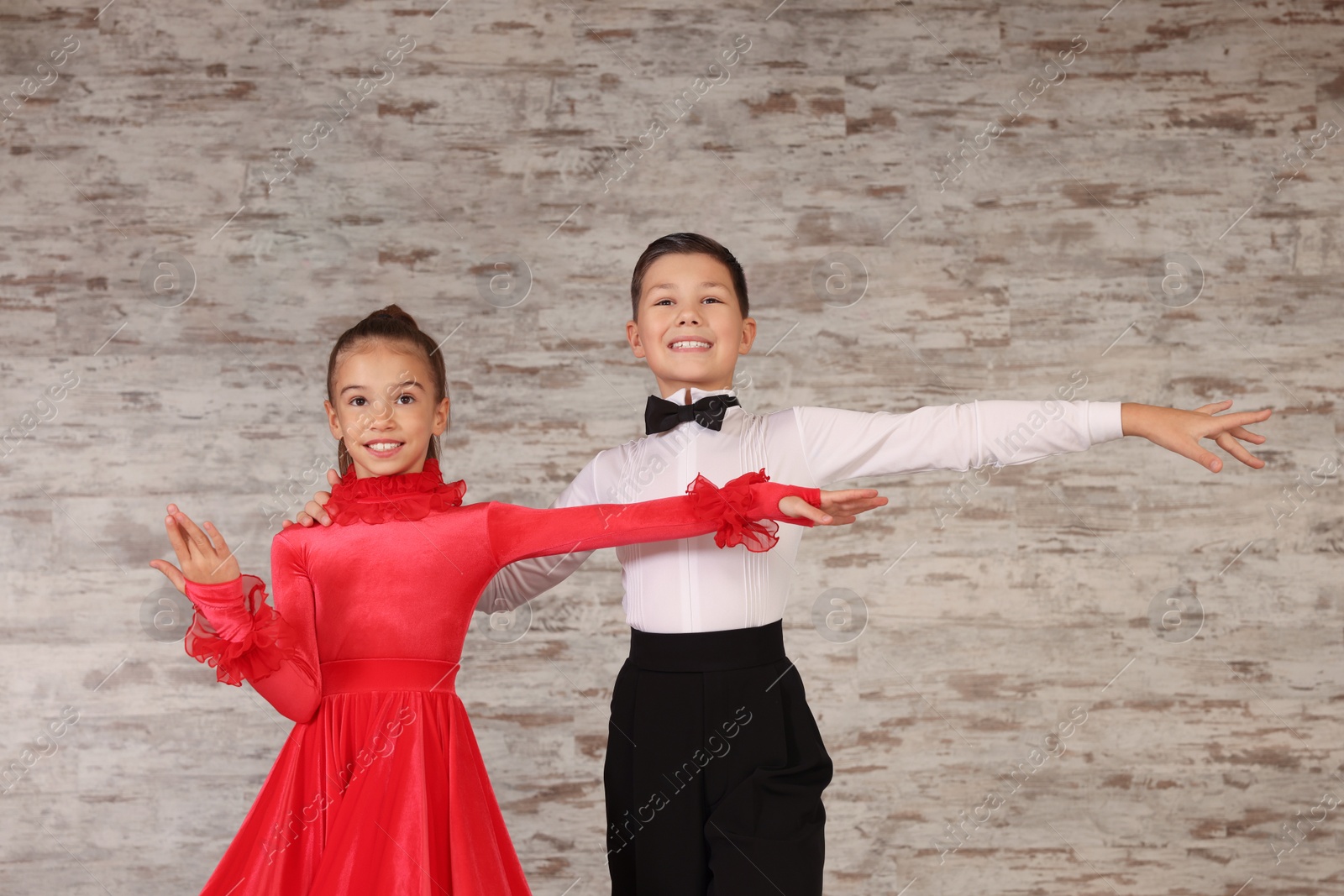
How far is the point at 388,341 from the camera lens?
178 centimetres

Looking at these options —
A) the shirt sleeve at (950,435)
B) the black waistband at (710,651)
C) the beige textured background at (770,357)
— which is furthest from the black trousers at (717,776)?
the beige textured background at (770,357)

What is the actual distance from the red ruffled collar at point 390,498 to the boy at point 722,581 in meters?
0.05

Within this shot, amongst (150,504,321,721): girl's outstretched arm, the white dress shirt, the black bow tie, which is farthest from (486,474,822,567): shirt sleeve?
(150,504,321,721): girl's outstretched arm

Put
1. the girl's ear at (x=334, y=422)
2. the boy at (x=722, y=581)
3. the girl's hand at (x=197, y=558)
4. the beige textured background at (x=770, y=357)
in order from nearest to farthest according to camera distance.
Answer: the girl's hand at (x=197, y=558) → the boy at (x=722, y=581) → the girl's ear at (x=334, y=422) → the beige textured background at (x=770, y=357)

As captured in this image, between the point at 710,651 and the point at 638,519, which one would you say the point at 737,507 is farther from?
the point at 710,651

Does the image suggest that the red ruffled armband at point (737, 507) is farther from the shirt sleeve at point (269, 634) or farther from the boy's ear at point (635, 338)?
the shirt sleeve at point (269, 634)

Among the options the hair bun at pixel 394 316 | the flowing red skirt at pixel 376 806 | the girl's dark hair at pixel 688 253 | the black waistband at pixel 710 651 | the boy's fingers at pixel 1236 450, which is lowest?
the flowing red skirt at pixel 376 806

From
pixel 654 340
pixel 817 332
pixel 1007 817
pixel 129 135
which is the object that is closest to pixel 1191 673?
pixel 1007 817

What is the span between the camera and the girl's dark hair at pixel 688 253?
1938 millimetres

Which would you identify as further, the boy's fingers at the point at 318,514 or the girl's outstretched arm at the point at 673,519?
the boy's fingers at the point at 318,514

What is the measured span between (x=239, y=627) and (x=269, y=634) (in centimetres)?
5

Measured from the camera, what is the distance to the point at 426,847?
5.04 ft

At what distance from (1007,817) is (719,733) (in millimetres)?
1664

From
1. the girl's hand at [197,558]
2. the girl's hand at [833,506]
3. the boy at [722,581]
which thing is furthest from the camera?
the boy at [722,581]
